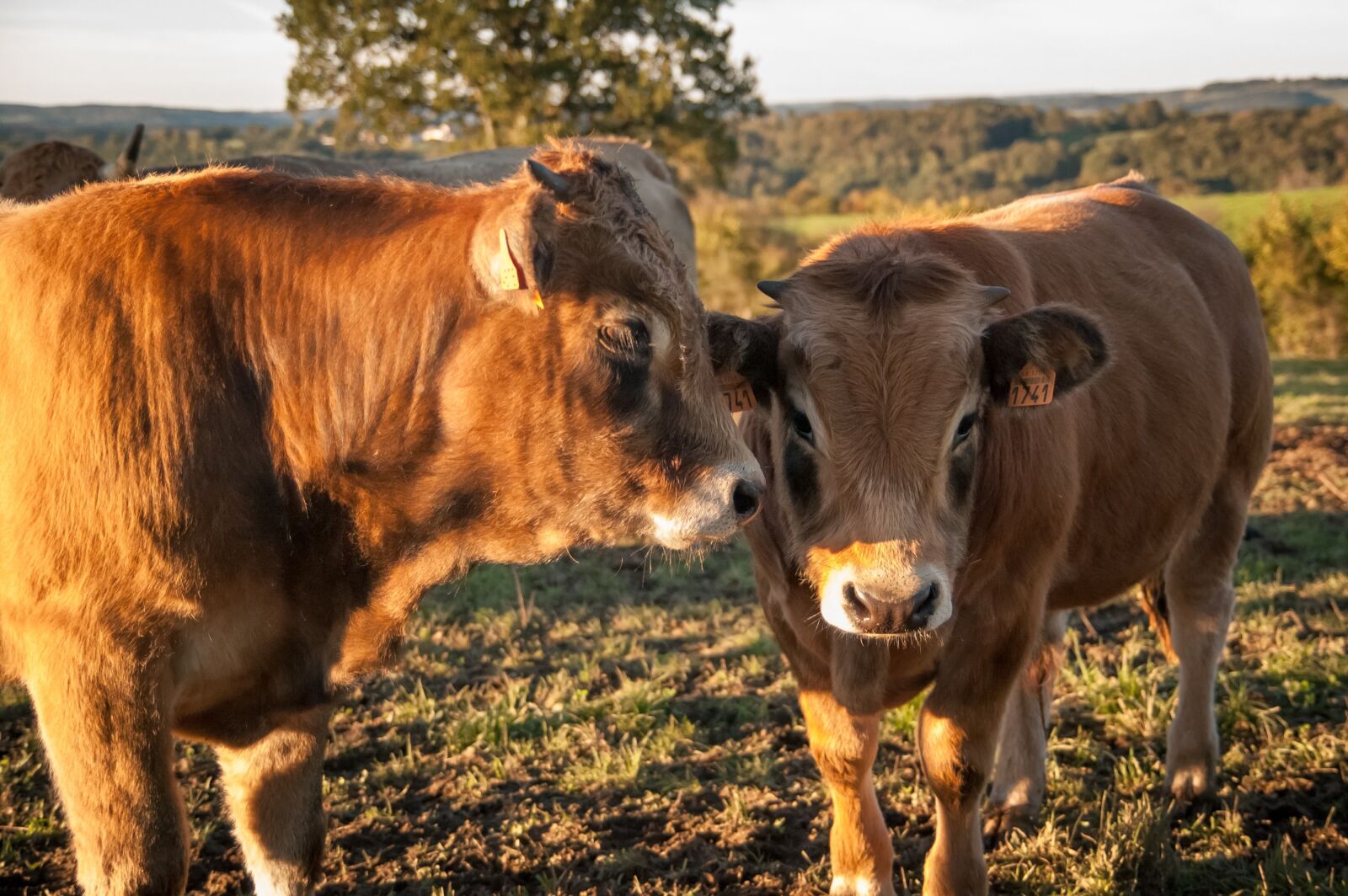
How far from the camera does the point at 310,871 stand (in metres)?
3.31

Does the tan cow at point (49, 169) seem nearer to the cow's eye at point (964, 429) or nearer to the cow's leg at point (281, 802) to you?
the cow's leg at point (281, 802)

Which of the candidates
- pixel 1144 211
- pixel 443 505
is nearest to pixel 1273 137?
pixel 1144 211

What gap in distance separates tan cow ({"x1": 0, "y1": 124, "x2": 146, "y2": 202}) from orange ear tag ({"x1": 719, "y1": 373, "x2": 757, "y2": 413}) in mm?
6887

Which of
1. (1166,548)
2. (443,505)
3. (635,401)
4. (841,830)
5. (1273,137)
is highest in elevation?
(635,401)

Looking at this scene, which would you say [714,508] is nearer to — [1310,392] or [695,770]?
[695,770]

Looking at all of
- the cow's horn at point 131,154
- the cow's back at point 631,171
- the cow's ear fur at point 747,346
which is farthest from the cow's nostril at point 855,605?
the cow's horn at point 131,154

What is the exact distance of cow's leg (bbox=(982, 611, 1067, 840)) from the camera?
13.7ft

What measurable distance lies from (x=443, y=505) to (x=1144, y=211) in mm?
3647

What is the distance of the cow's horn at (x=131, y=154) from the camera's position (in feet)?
28.2

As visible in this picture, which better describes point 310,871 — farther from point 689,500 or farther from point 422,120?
point 422,120

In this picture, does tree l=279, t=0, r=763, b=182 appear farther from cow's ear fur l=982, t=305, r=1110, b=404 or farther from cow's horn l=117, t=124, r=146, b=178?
cow's ear fur l=982, t=305, r=1110, b=404

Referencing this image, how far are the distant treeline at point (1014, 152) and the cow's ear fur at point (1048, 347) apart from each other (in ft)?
117

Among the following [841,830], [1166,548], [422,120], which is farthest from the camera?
[422,120]

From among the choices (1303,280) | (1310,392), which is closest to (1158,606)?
(1310,392)
